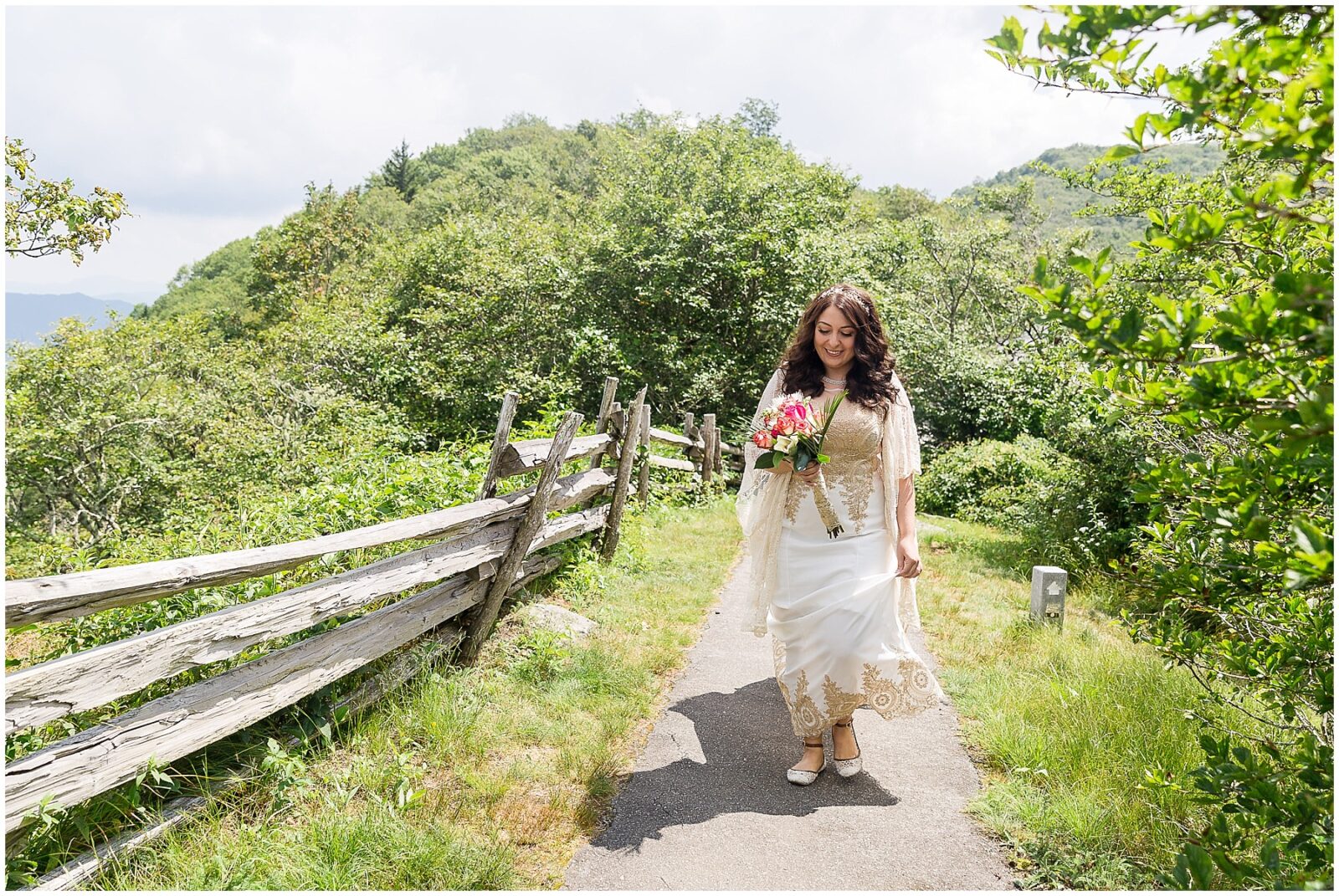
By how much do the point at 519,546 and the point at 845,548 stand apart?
78.2 inches

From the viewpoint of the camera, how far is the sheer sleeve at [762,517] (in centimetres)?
423

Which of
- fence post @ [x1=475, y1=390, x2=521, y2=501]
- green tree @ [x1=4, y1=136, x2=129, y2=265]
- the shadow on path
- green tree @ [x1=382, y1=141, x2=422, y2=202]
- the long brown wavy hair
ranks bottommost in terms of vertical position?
the shadow on path

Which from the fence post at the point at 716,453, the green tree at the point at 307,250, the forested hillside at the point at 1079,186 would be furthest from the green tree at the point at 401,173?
the fence post at the point at 716,453

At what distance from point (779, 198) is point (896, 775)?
557 inches

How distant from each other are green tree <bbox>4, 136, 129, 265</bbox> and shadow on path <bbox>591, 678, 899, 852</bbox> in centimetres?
569

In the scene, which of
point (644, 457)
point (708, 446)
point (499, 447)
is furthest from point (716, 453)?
point (499, 447)

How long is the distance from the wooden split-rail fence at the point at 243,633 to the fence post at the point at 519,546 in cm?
1

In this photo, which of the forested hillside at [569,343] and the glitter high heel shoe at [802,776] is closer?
the glitter high heel shoe at [802,776]

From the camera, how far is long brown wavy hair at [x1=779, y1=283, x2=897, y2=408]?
13.3ft

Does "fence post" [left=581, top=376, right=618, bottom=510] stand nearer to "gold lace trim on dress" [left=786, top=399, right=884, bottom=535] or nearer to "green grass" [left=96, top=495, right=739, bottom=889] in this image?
"green grass" [left=96, top=495, right=739, bottom=889]

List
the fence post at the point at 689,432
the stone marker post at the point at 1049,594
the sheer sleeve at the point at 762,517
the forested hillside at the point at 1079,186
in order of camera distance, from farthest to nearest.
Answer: the forested hillside at the point at 1079,186, the fence post at the point at 689,432, the stone marker post at the point at 1049,594, the sheer sleeve at the point at 762,517

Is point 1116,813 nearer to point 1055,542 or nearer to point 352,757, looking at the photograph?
point 352,757

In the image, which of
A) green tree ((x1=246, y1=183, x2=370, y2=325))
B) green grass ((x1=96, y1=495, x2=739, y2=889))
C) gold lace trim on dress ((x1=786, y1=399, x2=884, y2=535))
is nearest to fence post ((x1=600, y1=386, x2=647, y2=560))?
green grass ((x1=96, y1=495, x2=739, y2=889))

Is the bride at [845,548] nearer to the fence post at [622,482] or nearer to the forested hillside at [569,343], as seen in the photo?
the fence post at [622,482]
